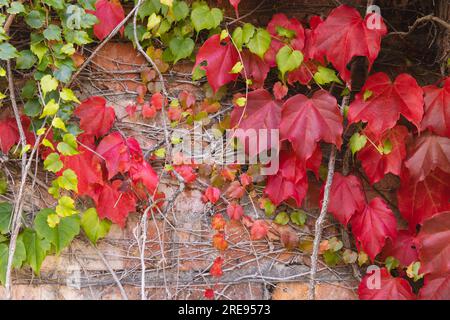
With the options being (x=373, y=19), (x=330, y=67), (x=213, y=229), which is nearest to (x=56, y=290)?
(x=213, y=229)

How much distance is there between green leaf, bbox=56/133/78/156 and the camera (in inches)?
73.4

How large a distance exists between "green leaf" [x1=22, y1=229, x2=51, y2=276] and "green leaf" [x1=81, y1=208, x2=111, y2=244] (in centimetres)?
16

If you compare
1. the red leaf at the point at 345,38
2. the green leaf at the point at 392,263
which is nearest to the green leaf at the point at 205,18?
the red leaf at the point at 345,38

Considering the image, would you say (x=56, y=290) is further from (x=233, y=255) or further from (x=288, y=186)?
(x=288, y=186)

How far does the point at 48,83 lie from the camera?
6.28 ft

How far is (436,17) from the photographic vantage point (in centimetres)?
207

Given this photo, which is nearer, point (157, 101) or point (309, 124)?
point (309, 124)

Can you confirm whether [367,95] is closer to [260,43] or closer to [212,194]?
[260,43]

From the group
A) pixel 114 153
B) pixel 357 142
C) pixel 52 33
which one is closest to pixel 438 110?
pixel 357 142

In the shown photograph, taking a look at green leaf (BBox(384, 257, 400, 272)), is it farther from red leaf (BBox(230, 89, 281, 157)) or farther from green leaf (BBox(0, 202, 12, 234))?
green leaf (BBox(0, 202, 12, 234))

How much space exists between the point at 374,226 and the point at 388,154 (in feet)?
0.95

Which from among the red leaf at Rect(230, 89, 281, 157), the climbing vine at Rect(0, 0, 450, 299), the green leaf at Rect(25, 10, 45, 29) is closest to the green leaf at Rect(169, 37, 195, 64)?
the climbing vine at Rect(0, 0, 450, 299)

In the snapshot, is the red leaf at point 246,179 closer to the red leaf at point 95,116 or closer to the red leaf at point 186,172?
the red leaf at point 186,172

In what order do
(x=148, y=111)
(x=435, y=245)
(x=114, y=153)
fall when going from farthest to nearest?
(x=148, y=111)
(x=114, y=153)
(x=435, y=245)
